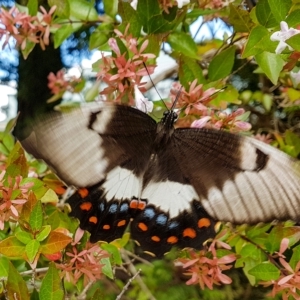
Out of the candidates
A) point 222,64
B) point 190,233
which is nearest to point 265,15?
point 222,64

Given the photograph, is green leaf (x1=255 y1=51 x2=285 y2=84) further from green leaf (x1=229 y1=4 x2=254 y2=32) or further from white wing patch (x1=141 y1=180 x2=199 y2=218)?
white wing patch (x1=141 y1=180 x2=199 y2=218)

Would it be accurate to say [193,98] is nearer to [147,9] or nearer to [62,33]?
[147,9]

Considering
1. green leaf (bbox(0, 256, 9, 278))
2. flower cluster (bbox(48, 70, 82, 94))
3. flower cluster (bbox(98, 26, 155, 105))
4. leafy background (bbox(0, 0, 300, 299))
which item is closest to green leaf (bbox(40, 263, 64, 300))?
leafy background (bbox(0, 0, 300, 299))

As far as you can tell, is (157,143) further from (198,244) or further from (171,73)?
(171,73)

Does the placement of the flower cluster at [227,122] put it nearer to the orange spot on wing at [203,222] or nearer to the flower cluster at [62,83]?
the orange spot on wing at [203,222]

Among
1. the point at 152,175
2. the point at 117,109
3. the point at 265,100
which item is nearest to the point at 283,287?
the point at 152,175

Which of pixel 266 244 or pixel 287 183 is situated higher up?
pixel 287 183
